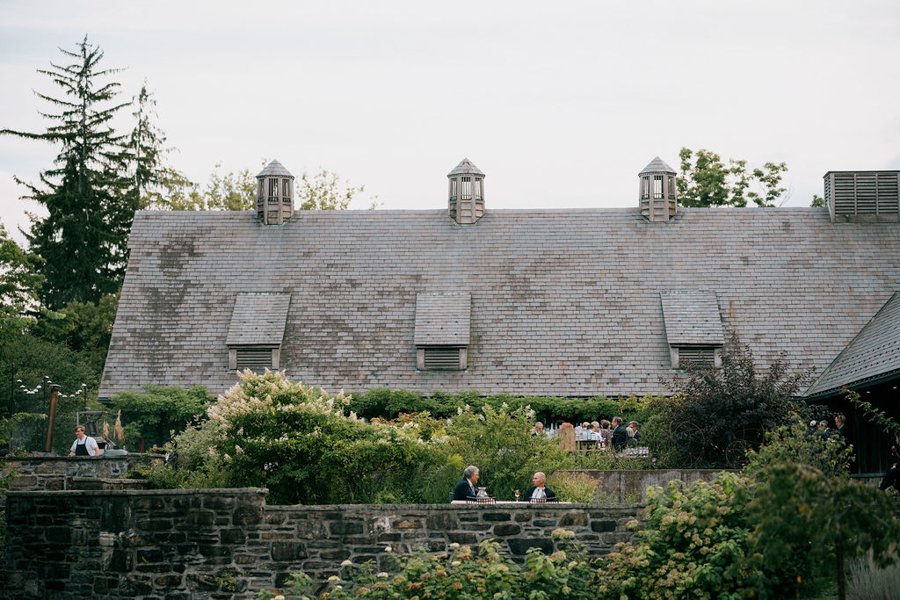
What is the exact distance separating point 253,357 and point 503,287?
6394 mm

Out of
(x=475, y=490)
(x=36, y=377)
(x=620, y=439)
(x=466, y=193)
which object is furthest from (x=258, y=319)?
(x=475, y=490)

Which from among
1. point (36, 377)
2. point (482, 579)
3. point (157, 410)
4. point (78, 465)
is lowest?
point (482, 579)

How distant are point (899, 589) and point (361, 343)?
19.8m

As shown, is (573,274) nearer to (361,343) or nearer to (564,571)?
(361,343)

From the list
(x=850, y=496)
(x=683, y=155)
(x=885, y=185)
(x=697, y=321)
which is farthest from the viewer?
(x=683, y=155)

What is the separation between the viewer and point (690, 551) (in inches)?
650

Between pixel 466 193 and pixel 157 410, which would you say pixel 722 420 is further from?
pixel 466 193

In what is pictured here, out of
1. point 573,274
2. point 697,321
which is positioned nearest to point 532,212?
point 573,274

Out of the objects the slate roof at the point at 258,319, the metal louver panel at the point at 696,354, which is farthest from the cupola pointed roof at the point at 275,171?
the metal louver panel at the point at 696,354

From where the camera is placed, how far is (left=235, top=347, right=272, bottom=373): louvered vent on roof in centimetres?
3344

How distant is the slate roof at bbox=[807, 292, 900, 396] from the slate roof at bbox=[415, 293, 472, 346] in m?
8.12

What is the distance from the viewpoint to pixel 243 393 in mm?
21906

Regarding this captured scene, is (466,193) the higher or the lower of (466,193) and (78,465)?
the higher

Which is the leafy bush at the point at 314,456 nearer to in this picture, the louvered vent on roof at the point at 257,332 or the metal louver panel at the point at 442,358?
the metal louver panel at the point at 442,358
